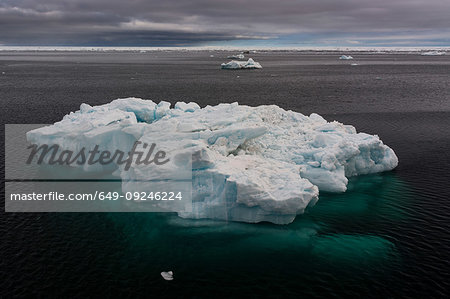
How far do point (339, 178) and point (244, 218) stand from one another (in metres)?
7.44

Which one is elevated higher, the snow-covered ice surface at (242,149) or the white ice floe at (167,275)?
the snow-covered ice surface at (242,149)

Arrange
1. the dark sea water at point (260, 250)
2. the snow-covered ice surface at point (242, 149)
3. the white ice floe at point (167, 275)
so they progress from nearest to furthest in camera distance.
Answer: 1. the dark sea water at point (260, 250)
2. the white ice floe at point (167, 275)
3. the snow-covered ice surface at point (242, 149)

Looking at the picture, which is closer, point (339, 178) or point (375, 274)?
point (375, 274)

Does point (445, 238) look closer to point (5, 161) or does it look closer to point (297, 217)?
point (297, 217)

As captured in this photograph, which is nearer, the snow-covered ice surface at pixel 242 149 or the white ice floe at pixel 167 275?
the white ice floe at pixel 167 275

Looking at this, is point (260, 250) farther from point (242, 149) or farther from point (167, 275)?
point (242, 149)

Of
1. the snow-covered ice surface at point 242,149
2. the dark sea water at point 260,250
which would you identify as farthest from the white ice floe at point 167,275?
the snow-covered ice surface at point 242,149

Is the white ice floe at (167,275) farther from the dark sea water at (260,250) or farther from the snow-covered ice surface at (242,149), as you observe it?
the snow-covered ice surface at (242,149)

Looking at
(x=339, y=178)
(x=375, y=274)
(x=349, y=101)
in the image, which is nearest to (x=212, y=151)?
(x=339, y=178)

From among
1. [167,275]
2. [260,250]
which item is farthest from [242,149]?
[167,275]

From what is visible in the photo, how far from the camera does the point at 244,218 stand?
755 inches

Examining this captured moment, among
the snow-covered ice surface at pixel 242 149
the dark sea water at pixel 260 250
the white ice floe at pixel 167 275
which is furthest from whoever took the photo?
the snow-covered ice surface at pixel 242 149

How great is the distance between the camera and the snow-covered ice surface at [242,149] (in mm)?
19000

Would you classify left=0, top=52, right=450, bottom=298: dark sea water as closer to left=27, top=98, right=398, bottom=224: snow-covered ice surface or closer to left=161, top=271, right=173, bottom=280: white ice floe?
left=161, top=271, right=173, bottom=280: white ice floe
